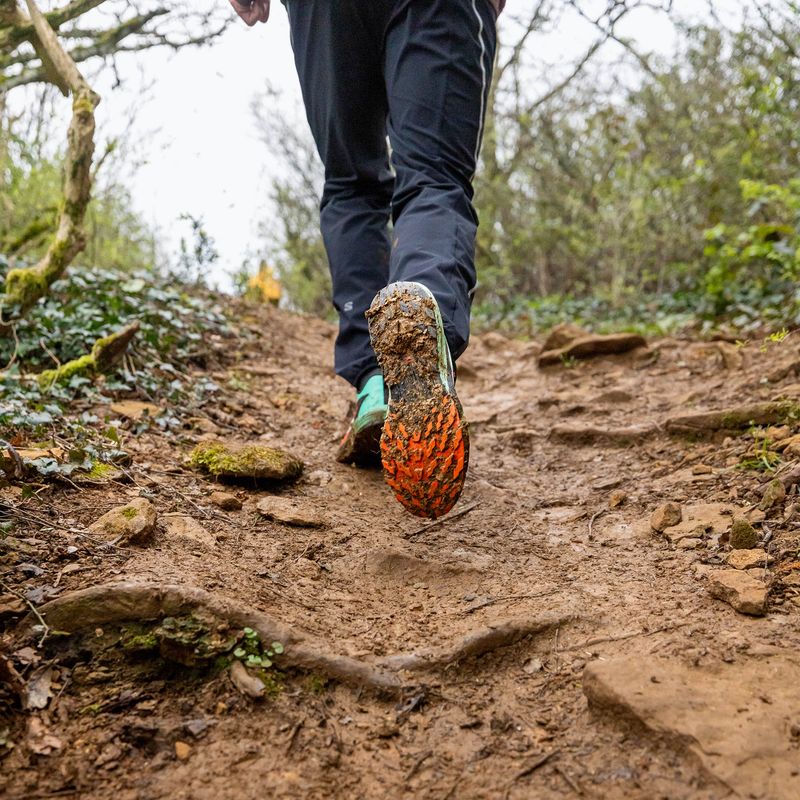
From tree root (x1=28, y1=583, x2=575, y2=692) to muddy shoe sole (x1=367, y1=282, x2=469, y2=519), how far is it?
34 centimetres

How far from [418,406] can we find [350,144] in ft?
3.11

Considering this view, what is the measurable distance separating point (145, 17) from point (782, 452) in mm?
2876

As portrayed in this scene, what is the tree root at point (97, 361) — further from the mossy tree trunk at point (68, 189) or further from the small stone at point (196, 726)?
the small stone at point (196, 726)

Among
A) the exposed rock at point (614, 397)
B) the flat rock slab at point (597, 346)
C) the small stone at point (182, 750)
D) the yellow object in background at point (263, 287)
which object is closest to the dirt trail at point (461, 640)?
the small stone at point (182, 750)

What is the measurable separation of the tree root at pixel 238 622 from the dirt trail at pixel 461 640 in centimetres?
2

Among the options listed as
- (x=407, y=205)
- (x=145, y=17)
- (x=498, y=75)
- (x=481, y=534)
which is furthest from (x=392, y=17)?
(x=498, y=75)

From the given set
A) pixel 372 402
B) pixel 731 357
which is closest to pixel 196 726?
pixel 372 402

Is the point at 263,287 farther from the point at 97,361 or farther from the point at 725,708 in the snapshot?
the point at 725,708

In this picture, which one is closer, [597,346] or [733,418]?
[733,418]

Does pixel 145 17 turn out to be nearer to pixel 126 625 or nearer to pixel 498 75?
pixel 126 625

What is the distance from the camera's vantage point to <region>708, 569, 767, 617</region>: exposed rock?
1198 mm

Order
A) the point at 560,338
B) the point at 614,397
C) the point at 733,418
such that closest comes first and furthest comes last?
1. the point at 733,418
2. the point at 614,397
3. the point at 560,338

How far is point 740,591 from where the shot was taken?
124 centimetres

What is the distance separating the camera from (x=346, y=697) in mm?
1070
